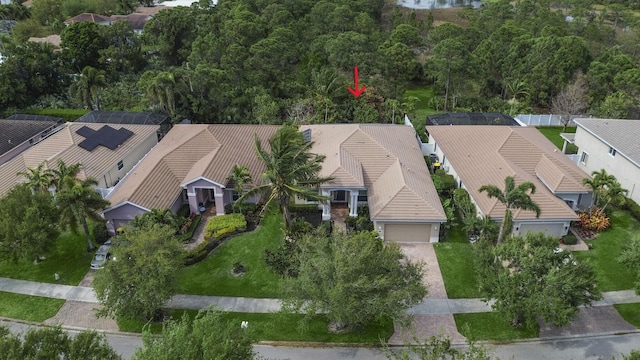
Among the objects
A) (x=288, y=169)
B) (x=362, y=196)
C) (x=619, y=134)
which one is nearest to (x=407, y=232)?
(x=362, y=196)

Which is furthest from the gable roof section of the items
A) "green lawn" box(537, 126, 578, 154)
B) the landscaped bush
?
"green lawn" box(537, 126, 578, 154)

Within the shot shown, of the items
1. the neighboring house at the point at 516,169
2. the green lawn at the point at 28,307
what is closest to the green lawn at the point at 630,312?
the neighboring house at the point at 516,169

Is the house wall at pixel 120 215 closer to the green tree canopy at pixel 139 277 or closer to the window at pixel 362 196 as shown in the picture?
the green tree canopy at pixel 139 277

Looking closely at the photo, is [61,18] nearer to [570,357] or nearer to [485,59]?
[485,59]

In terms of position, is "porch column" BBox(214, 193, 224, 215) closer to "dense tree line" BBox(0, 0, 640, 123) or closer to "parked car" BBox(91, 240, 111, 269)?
"parked car" BBox(91, 240, 111, 269)

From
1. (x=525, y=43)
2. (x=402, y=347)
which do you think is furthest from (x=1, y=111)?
(x=525, y=43)
